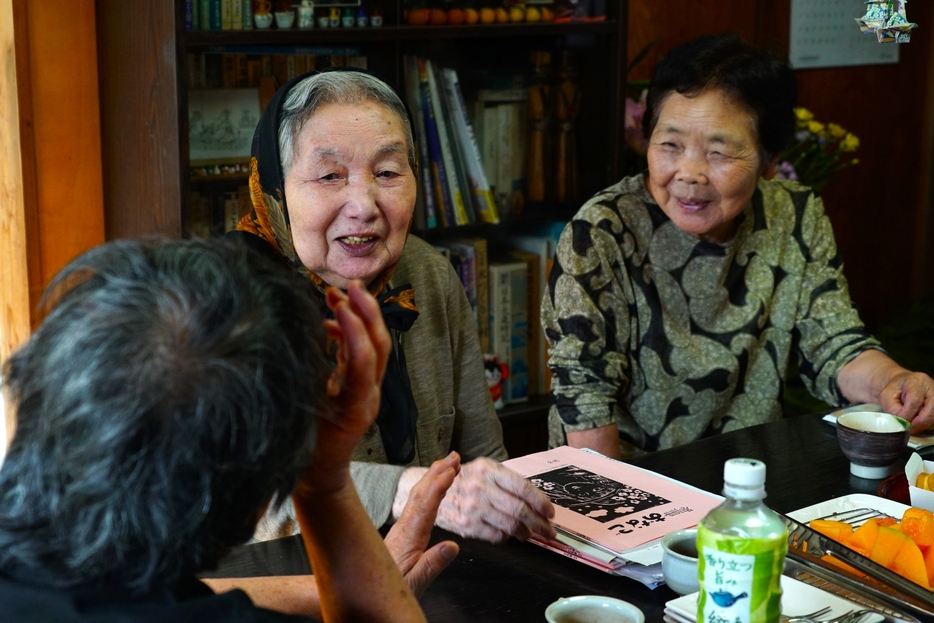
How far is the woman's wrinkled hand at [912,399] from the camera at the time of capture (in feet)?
5.79

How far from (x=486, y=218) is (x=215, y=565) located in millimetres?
2180

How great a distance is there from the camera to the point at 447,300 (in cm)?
186

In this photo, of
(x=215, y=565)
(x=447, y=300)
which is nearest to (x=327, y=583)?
(x=215, y=565)

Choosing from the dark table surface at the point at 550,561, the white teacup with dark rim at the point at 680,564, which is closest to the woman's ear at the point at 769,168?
the dark table surface at the point at 550,561

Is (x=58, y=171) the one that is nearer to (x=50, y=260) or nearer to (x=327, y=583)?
(x=50, y=260)

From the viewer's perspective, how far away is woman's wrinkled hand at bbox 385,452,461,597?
42.2 inches

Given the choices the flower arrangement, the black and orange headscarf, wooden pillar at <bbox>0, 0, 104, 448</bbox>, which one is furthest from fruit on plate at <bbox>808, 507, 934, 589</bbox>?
the flower arrangement

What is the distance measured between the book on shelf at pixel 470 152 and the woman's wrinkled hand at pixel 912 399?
4.27ft

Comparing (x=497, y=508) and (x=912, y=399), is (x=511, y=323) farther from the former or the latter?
(x=497, y=508)

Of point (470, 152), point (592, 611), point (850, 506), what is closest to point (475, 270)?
point (470, 152)

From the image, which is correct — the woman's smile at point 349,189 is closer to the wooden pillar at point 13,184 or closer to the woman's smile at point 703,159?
the woman's smile at point 703,159

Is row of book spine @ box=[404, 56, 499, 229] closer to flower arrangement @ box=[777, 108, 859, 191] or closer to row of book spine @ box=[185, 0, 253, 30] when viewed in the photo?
row of book spine @ box=[185, 0, 253, 30]

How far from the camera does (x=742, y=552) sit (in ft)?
2.74

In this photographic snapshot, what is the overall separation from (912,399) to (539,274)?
1.35m
